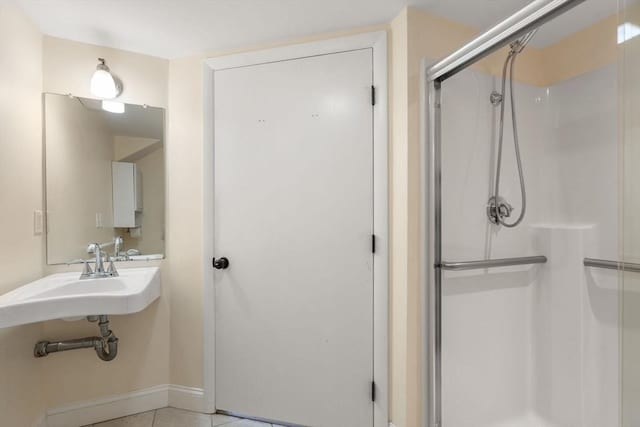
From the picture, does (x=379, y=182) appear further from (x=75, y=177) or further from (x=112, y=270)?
(x=75, y=177)

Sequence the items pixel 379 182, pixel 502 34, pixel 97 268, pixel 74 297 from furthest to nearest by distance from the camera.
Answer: pixel 97 268 → pixel 379 182 → pixel 74 297 → pixel 502 34

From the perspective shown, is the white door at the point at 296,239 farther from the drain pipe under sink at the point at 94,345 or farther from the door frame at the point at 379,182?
the drain pipe under sink at the point at 94,345

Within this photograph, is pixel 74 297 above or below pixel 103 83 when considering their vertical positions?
below

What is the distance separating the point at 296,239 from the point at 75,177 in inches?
49.6

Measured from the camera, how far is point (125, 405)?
176 cm

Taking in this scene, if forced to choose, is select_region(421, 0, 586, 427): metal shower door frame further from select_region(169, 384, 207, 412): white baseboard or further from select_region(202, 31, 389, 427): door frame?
select_region(169, 384, 207, 412): white baseboard

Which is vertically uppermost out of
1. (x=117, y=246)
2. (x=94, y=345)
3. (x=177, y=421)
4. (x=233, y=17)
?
(x=233, y=17)

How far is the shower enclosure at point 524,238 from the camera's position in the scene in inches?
56.7

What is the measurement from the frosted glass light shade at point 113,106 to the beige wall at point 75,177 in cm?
5

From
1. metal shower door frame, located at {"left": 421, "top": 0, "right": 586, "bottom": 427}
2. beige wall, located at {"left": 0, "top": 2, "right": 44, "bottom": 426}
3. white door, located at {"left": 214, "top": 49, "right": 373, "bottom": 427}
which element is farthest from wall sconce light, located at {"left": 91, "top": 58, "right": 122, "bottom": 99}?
metal shower door frame, located at {"left": 421, "top": 0, "right": 586, "bottom": 427}

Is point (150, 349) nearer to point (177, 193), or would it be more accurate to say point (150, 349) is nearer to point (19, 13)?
point (177, 193)

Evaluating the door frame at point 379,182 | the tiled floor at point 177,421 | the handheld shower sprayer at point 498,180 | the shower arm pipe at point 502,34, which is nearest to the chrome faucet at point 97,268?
the tiled floor at point 177,421

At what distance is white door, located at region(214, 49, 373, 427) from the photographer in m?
1.57

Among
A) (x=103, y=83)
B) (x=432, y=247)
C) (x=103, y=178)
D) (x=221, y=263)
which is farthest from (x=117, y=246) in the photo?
(x=432, y=247)
